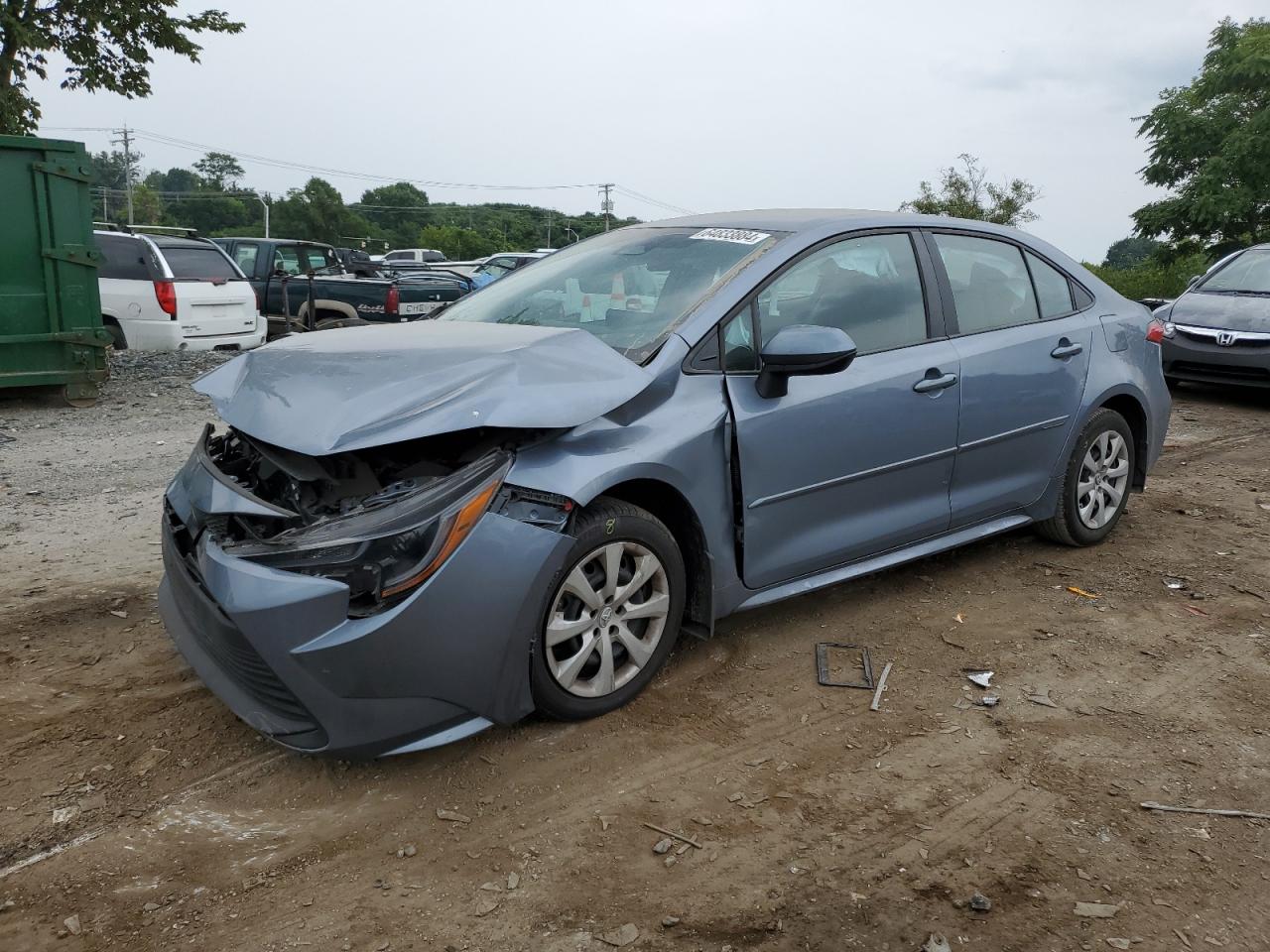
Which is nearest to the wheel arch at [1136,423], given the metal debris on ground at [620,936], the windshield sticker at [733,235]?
the windshield sticker at [733,235]

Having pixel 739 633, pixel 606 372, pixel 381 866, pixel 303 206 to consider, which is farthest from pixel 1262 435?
pixel 303 206

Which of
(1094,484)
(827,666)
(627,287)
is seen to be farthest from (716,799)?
(1094,484)

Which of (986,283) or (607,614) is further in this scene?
(986,283)

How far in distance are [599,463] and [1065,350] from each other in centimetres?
274

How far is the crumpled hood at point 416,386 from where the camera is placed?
301cm

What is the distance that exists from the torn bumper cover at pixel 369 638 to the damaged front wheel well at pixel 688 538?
513 mm

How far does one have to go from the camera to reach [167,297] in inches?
449

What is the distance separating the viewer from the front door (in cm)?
370

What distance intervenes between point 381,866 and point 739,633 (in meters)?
1.88

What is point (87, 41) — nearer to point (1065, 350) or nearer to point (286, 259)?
point (286, 259)

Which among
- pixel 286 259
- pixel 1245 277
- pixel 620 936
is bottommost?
pixel 620 936

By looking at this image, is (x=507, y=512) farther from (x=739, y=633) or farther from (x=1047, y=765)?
(x=1047, y=765)

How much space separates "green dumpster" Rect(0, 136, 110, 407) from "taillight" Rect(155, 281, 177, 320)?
230 cm

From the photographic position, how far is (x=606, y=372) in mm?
3354
